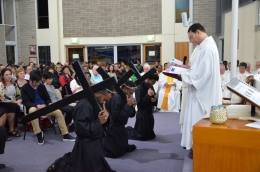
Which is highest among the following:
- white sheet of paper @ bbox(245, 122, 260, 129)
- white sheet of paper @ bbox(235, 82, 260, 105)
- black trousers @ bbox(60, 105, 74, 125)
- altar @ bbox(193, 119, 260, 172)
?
white sheet of paper @ bbox(235, 82, 260, 105)

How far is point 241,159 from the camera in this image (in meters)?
1.96

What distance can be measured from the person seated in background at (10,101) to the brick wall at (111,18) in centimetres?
747

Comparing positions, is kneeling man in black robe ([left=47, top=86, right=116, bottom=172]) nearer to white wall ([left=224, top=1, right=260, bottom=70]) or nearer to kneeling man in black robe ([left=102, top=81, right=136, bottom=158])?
kneeling man in black robe ([left=102, top=81, right=136, bottom=158])

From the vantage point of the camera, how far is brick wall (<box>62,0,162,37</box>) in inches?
468

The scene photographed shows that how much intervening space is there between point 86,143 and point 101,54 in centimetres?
1021

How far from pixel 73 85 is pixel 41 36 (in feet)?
24.9

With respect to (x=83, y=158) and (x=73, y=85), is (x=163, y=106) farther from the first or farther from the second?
(x=83, y=158)

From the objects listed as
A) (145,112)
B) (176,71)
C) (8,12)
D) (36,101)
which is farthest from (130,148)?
(8,12)

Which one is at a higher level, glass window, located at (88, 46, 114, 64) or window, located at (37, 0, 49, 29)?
window, located at (37, 0, 49, 29)

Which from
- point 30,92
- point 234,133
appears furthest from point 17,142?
point 234,133

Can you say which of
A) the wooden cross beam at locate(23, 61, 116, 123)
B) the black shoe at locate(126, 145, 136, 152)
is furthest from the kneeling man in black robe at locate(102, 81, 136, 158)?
the wooden cross beam at locate(23, 61, 116, 123)

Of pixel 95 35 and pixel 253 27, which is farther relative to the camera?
pixel 95 35

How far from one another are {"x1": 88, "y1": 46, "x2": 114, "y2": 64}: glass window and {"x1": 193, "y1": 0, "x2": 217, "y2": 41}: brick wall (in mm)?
4090

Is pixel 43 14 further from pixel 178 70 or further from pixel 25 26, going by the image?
pixel 178 70
